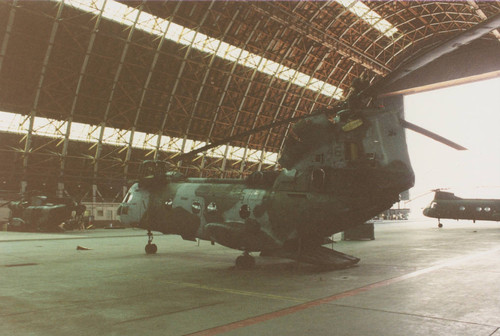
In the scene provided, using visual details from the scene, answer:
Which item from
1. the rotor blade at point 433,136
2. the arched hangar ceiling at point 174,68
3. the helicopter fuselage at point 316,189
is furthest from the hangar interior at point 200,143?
the rotor blade at point 433,136

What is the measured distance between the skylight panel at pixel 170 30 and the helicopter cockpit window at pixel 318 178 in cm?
2535

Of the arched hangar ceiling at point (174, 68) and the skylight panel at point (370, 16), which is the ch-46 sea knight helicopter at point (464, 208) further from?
the skylight panel at point (370, 16)

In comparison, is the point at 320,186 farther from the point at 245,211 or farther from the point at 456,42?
the point at 456,42

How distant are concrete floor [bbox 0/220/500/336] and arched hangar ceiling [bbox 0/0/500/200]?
1776 cm

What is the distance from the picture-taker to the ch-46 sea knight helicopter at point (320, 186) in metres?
9.78

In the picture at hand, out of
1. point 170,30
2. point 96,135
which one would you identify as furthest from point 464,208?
point 96,135

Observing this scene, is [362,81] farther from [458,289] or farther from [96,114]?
[96,114]

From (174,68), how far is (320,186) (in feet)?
92.8

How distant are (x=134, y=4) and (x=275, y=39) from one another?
14057mm

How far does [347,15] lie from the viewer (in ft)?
128

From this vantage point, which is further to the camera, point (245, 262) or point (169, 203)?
point (169, 203)

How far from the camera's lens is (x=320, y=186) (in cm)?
1012

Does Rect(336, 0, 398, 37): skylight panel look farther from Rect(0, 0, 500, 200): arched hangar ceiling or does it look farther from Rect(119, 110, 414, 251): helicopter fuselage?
Rect(119, 110, 414, 251): helicopter fuselage

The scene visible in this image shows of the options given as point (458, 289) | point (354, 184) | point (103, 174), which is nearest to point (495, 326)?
point (458, 289)
